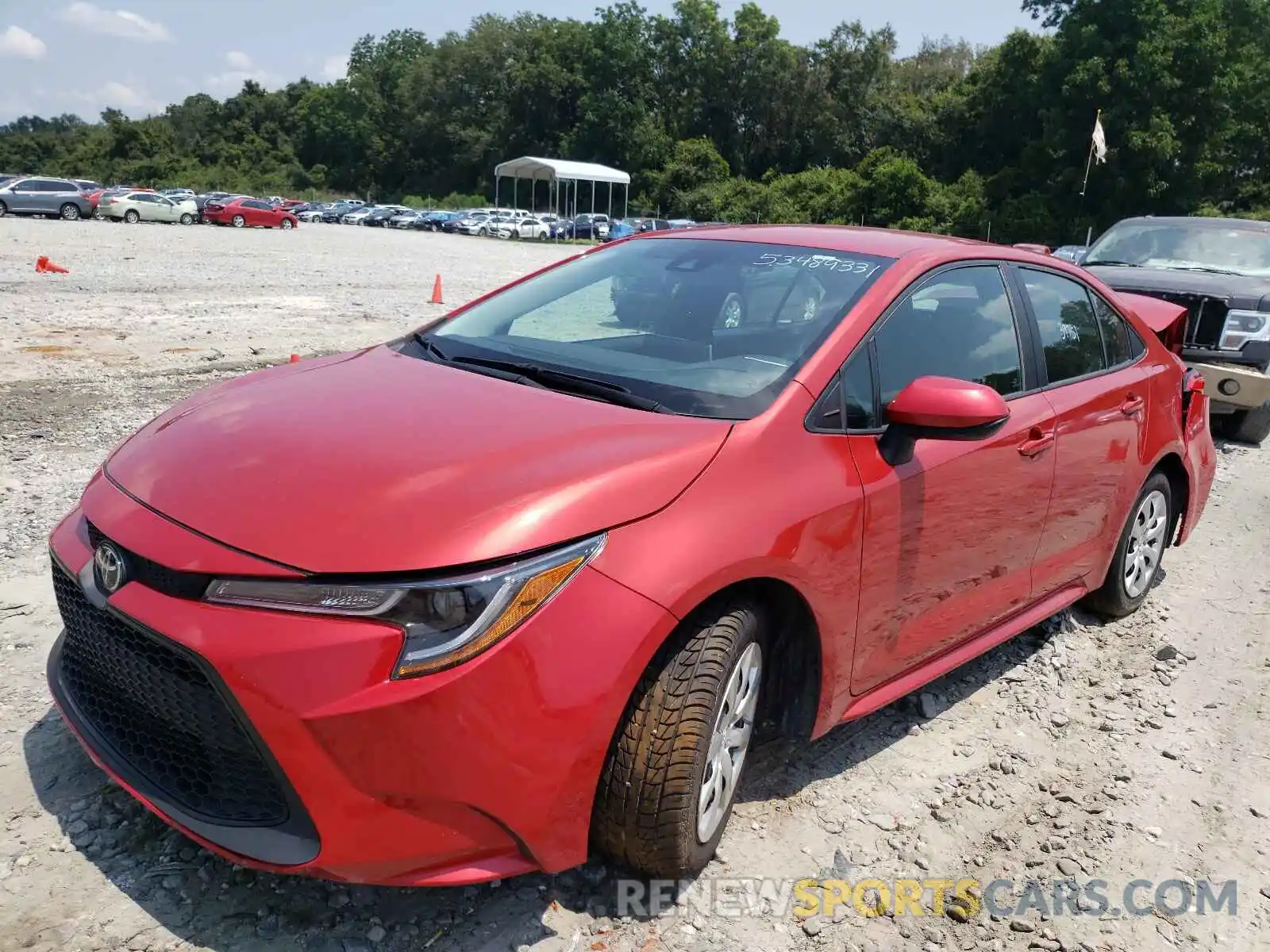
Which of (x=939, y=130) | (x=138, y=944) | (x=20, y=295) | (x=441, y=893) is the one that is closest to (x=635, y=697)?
(x=441, y=893)

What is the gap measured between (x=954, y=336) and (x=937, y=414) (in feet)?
2.34

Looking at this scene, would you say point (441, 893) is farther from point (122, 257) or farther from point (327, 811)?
point (122, 257)

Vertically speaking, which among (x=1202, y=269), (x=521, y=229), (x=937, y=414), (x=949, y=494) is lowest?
(x=949, y=494)

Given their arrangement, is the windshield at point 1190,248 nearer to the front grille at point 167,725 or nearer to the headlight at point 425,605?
the headlight at point 425,605

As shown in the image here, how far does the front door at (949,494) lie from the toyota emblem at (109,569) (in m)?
1.91

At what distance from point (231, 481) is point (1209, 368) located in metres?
7.95

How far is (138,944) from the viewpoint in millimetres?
2283

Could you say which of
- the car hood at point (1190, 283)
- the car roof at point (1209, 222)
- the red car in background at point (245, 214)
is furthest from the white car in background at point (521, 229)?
the car hood at point (1190, 283)

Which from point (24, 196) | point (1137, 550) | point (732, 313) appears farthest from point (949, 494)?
point (24, 196)

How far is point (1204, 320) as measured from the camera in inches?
330

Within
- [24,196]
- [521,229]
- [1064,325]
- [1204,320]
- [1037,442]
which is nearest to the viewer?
[1037,442]

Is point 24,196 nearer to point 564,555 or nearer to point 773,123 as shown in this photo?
point 564,555

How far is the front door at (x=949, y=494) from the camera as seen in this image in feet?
9.70

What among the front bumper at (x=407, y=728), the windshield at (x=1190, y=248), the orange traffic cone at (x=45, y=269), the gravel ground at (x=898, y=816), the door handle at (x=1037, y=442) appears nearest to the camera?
the front bumper at (x=407, y=728)
